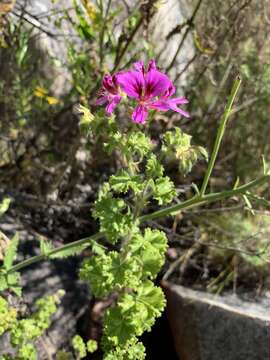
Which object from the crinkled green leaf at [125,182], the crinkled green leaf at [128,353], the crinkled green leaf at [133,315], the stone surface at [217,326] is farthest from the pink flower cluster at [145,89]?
the stone surface at [217,326]

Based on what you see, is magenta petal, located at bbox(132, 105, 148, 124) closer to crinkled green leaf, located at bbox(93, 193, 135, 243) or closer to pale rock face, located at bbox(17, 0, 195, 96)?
crinkled green leaf, located at bbox(93, 193, 135, 243)

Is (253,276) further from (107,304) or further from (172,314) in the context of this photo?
(107,304)

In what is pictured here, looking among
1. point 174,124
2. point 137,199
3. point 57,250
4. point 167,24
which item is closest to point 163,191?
point 137,199

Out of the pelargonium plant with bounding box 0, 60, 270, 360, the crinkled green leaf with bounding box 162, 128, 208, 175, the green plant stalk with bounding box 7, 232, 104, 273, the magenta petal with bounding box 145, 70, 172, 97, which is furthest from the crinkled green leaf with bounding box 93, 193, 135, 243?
the magenta petal with bounding box 145, 70, 172, 97

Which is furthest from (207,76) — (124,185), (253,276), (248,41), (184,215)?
(124,185)

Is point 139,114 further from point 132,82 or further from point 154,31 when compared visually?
point 154,31

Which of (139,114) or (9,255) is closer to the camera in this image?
(139,114)

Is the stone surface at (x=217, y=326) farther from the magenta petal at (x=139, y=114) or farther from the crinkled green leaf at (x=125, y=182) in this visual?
the magenta petal at (x=139, y=114)
